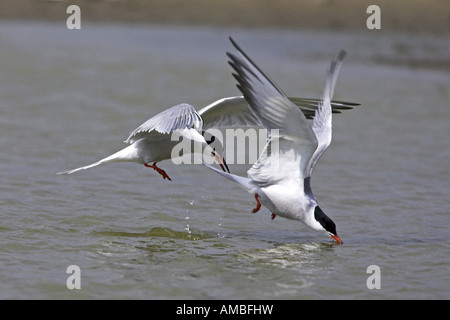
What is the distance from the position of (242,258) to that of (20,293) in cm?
181

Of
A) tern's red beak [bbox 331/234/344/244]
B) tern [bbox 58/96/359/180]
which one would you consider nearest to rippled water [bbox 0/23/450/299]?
tern's red beak [bbox 331/234/344/244]

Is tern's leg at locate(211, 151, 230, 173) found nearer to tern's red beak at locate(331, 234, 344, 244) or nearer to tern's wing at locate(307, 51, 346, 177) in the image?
tern's wing at locate(307, 51, 346, 177)

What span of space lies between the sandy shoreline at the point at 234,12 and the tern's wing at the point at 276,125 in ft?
44.4

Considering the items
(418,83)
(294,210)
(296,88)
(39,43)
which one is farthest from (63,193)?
(39,43)

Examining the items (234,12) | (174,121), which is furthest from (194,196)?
(234,12)

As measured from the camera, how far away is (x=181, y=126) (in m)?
6.56

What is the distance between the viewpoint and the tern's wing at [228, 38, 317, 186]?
6082 mm

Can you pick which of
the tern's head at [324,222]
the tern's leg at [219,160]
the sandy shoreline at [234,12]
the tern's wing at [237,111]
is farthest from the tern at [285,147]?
the sandy shoreline at [234,12]

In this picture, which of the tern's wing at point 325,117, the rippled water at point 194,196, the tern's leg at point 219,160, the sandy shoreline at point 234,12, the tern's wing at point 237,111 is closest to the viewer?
the rippled water at point 194,196

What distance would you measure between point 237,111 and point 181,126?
1.24m

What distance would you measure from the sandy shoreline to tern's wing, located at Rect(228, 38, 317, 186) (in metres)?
13.5

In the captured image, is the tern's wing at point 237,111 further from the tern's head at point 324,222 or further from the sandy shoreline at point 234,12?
the sandy shoreline at point 234,12

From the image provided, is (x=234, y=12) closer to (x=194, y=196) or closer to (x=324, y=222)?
(x=194, y=196)

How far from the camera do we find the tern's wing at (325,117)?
6.55m
